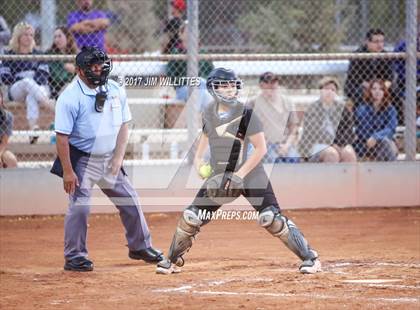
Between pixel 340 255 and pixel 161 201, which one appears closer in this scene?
pixel 340 255

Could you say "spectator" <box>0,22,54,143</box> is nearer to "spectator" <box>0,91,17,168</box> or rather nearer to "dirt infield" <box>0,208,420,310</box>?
"spectator" <box>0,91,17,168</box>

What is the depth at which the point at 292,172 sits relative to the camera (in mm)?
11648

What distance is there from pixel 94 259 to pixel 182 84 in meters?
3.39

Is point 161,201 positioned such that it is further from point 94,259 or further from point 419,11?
point 419,11

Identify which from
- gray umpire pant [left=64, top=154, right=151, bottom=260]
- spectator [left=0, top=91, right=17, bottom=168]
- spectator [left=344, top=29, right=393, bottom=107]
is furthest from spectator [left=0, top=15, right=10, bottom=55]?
spectator [left=344, top=29, right=393, bottom=107]

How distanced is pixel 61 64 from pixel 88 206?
382 cm

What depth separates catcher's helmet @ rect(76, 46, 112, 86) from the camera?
8023mm

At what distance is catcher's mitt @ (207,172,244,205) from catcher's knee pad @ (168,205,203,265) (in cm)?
21

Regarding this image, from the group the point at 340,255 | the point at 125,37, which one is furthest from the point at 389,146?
the point at 125,37

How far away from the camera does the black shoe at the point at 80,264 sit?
321 inches

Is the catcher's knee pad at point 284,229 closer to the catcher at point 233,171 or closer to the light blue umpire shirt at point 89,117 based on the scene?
the catcher at point 233,171

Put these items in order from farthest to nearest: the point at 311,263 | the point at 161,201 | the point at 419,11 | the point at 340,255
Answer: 1. the point at 419,11
2. the point at 161,201
3. the point at 340,255
4. the point at 311,263

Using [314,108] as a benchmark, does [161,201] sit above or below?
below

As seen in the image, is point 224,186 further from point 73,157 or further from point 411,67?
point 411,67
